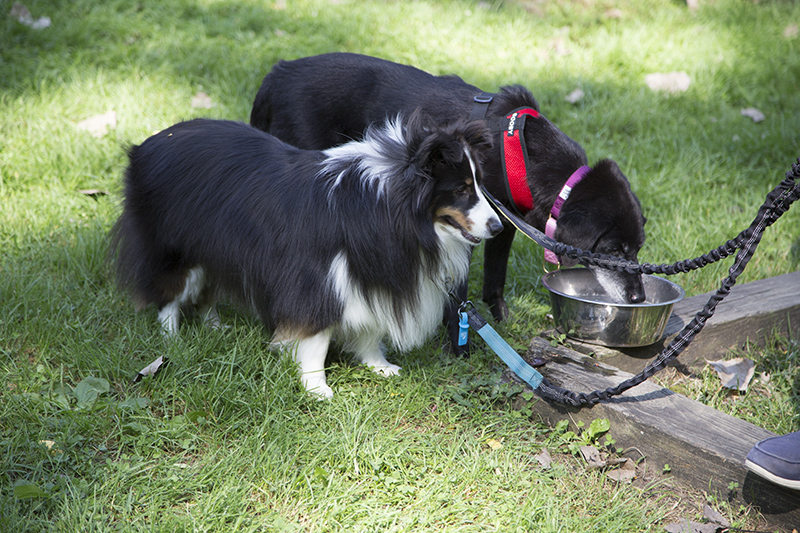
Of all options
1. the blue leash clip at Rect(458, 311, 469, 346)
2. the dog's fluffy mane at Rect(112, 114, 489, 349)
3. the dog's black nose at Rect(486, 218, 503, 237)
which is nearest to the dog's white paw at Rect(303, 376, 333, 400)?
the dog's fluffy mane at Rect(112, 114, 489, 349)

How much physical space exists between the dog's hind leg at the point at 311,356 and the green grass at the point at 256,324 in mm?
69

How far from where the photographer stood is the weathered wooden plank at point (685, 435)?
1.98 meters

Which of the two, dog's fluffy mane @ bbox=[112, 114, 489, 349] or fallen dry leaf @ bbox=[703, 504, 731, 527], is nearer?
fallen dry leaf @ bbox=[703, 504, 731, 527]

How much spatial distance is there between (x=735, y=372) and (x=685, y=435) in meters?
0.92

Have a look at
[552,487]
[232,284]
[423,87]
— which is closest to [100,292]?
[232,284]

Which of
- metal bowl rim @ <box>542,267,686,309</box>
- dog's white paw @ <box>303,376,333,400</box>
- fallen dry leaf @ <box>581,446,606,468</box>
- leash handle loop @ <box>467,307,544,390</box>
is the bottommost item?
dog's white paw @ <box>303,376,333,400</box>

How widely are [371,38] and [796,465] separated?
5.17 metres

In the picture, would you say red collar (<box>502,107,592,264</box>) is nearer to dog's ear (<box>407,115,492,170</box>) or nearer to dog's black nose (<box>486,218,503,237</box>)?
dog's ear (<box>407,115,492,170</box>)

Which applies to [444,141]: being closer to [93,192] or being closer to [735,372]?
[735,372]

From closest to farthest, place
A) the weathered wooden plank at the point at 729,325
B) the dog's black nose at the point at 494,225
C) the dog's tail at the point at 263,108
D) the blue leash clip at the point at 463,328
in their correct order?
the dog's black nose at the point at 494,225 < the blue leash clip at the point at 463,328 < the weathered wooden plank at the point at 729,325 < the dog's tail at the point at 263,108

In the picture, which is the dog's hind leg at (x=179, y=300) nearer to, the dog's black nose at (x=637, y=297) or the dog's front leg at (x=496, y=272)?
the dog's front leg at (x=496, y=272)

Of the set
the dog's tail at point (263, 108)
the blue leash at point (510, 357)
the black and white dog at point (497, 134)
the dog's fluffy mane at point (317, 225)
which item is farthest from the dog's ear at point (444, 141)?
the dog's tail at point (263, 108)

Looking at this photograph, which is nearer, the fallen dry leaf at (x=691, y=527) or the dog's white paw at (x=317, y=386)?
the fallen dry leaf at (x=691, y=527)

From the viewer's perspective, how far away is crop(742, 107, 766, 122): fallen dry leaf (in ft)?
17.5
